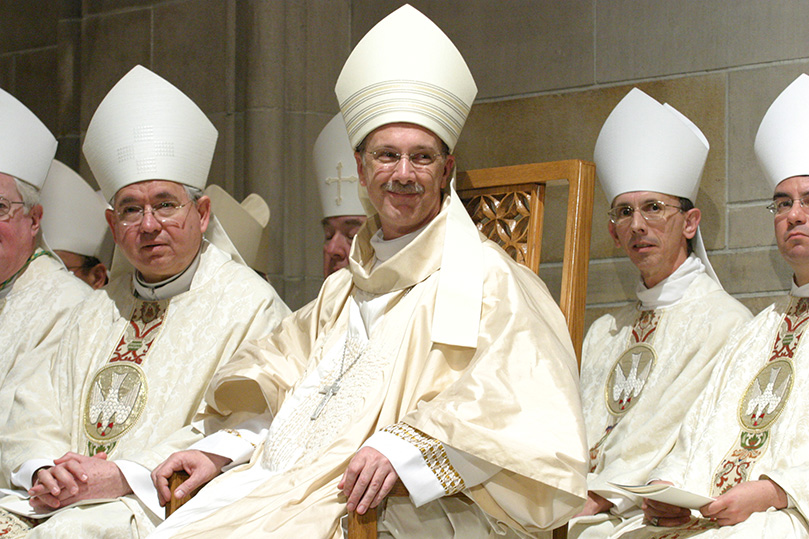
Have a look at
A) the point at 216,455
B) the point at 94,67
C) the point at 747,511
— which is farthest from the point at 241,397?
the point at 94,67

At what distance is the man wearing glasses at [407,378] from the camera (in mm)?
3322

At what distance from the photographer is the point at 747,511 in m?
3.71

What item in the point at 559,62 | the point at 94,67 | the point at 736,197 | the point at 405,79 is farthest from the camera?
the point at 94,67

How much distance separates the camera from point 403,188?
3.89 metres

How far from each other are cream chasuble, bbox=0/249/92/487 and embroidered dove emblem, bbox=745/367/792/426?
2.86 m

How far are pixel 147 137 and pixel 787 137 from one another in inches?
101

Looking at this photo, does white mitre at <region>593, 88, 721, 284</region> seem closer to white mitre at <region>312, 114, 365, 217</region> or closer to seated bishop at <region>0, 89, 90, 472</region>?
white mitre at <region>312, 114, 365, 217</region>

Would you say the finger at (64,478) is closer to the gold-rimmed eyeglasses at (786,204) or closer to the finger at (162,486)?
the finger at (162,486)

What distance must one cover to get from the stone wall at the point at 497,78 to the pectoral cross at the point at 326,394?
2.42 meters

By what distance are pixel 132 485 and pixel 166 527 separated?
0.54 meters

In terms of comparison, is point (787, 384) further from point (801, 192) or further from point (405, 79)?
point (405, 79)

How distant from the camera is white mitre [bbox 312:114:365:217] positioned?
596 cm

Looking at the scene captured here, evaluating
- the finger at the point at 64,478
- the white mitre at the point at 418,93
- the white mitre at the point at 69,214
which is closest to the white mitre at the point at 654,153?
the white mitre at the point at 418,93

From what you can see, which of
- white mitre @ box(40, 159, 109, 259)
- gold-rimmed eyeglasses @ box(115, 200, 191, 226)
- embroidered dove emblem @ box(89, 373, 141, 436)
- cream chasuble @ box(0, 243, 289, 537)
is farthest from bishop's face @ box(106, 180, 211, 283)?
white mitre @ box(40, 159, 109, 259)
